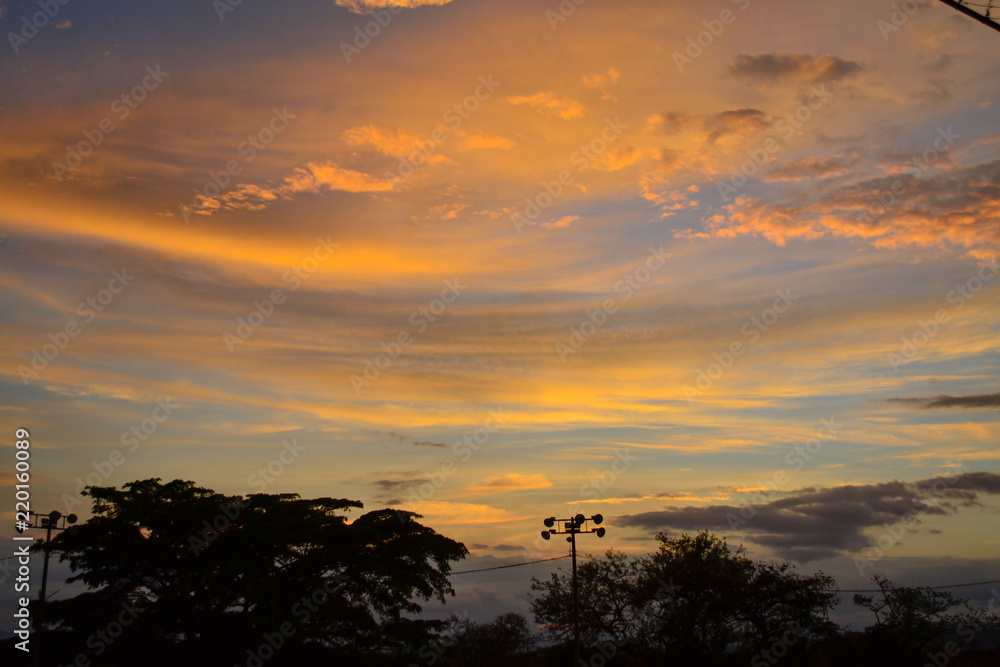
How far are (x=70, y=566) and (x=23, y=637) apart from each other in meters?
4.06

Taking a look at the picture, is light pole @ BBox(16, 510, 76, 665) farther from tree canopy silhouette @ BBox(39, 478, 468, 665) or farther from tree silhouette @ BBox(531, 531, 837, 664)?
tree silhouette @ BBox(531, 531, 837, 664)

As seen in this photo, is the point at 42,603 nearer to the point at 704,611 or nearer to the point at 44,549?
the point at 44,549

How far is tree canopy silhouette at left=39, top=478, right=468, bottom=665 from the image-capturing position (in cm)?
3784

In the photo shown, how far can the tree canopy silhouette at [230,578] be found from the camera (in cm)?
3784

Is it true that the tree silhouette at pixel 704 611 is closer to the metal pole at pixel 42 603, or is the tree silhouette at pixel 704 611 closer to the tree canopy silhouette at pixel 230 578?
the tree canopy silhouette at pixel 230 578

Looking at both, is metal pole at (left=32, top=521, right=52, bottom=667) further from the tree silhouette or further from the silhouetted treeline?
the tree silhouette

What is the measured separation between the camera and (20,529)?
34688 millimetres

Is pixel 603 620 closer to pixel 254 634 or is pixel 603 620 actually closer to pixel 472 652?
pixel 472 652

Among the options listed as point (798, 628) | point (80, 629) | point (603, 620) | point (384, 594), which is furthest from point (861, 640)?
point (80, 629)

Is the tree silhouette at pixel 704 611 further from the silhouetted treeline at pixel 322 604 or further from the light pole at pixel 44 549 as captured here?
the light pole at pixel 44 549

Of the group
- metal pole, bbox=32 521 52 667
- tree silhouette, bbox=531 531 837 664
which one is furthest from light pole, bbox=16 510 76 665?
tree silhouette, bbox=531 531 837 664

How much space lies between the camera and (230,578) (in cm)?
3997

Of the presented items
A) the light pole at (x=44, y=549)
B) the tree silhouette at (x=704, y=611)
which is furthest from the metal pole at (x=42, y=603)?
the tree silhouette at (x=704, y=611)

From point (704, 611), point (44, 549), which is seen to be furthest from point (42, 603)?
point (704, 611)
